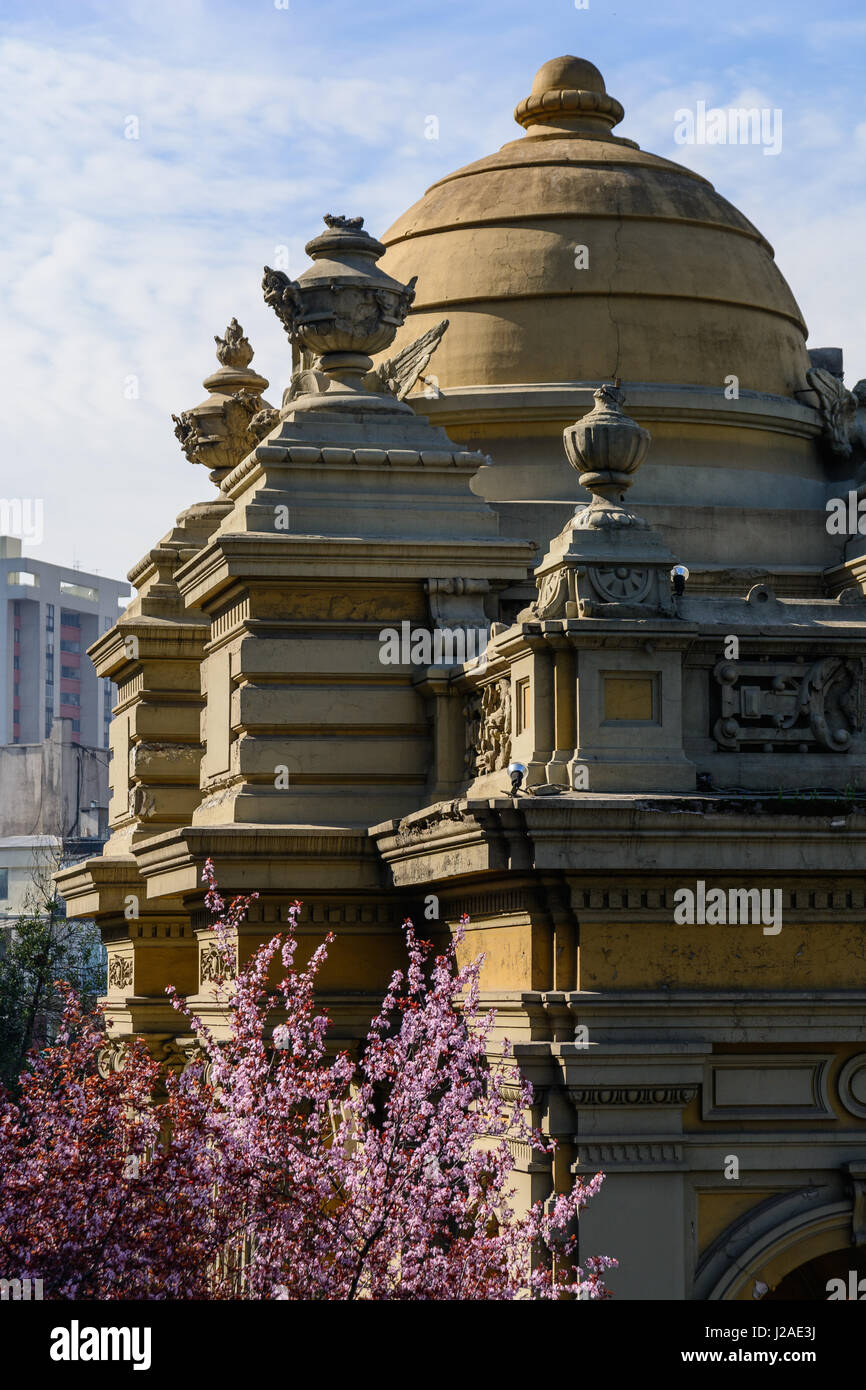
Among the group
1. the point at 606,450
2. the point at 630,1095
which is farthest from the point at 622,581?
the point at 630,1095

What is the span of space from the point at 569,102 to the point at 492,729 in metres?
11.2

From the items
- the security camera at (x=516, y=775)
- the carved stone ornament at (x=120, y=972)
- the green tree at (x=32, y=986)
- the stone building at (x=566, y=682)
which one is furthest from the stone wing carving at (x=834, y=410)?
the green tree at (x=32, y=986)

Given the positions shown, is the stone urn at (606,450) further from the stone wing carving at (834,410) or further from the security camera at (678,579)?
the stone wing carving at (834,410)

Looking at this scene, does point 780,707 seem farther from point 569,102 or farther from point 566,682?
point 569,102

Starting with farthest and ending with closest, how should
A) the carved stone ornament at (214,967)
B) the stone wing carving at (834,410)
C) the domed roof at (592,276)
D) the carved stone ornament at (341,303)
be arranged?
1. the stone wing carving at (834,410)
2. the domed roof at (592,276)
3. the carved stone ornament at (341,303)
4. the carved stone ornament at (214,967)

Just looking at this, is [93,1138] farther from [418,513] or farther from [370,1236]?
[418,513]

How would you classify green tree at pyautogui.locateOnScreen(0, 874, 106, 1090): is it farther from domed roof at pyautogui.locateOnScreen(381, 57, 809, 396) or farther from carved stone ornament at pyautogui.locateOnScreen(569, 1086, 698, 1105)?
carved stone ornament at pyautogui.locateOnScreen(569, 1086, 698, 1105)

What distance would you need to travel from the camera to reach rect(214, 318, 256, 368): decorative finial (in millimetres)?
29188

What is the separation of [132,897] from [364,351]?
291 inches

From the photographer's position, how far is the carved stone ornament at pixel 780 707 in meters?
17.5

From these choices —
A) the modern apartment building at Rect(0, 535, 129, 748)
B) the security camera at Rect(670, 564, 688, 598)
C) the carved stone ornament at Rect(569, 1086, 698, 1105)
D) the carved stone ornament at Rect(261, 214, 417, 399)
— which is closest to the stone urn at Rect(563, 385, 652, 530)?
the security camera at Rect(670, 564, 688, 598)

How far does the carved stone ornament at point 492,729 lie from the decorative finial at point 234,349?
9.96 metres

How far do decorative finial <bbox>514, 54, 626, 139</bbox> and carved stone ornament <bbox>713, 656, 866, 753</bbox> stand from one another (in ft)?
39.4
